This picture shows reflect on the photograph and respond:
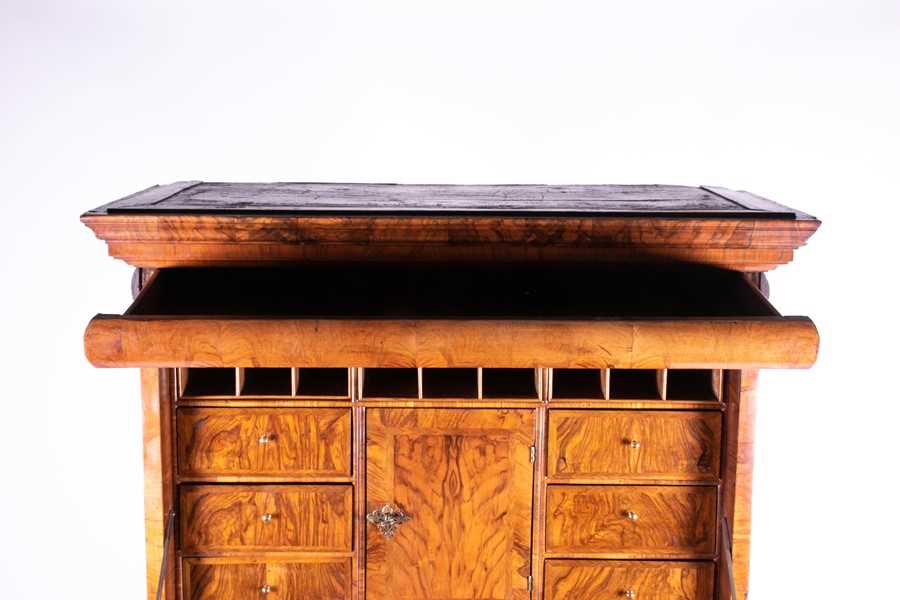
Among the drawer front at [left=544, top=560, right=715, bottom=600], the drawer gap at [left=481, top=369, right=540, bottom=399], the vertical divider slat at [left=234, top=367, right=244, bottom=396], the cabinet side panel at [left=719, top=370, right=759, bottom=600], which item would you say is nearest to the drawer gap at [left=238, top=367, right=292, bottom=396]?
the vertical divider slat at [left=234, top=367, right=244, bottom=396]

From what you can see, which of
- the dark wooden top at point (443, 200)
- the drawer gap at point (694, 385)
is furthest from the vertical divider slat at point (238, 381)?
the drawer gap at point (694, 385)

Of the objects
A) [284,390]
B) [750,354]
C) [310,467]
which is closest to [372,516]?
[310,467]

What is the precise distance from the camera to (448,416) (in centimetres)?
249

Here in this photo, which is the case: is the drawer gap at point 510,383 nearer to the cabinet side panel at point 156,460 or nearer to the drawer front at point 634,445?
the drawer front at point 634,445

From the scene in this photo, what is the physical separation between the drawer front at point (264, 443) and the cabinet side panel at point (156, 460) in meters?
0.05

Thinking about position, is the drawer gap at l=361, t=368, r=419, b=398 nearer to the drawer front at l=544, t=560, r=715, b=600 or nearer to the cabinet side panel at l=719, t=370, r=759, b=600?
the drawer front at l=544, t=560, r=715, b=600

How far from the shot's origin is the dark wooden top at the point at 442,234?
85.4 inches

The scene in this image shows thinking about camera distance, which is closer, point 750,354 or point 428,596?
point 750,354

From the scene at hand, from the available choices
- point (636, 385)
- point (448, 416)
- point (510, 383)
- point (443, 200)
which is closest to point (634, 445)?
point (636, 385)

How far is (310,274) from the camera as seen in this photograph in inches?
93.3

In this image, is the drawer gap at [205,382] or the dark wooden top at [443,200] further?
the drawer gap at [205,382]

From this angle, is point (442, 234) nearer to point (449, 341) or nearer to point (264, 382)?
point (449, 341)

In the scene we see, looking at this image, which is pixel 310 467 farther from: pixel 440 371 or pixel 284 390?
pixel 440 371

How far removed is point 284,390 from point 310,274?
285 mm
